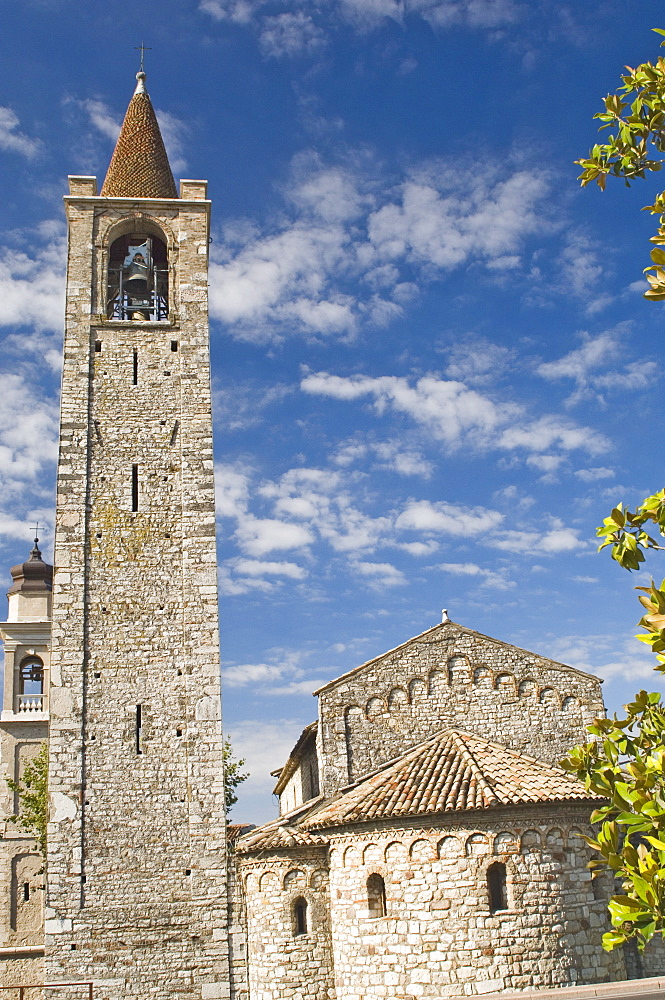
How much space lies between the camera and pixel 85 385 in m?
15.3

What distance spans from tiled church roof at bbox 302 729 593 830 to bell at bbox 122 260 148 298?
10.5m

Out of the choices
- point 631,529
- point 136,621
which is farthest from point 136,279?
point 631,529

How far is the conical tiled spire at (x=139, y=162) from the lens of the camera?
17.6m

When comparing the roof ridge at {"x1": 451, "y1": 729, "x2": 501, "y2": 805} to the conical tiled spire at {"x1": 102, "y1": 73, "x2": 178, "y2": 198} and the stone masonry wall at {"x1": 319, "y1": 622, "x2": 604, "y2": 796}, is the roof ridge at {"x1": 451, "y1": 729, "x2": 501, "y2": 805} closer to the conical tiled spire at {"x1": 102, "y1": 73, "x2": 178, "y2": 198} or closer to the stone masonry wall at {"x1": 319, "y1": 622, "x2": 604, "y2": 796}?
the stone masonry wall at {"x1": 319, "y1": 622, "x2": 604, "y2": 796}

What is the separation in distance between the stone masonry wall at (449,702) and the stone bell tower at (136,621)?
2341mm

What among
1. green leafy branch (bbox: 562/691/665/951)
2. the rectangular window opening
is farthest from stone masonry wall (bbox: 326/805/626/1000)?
green leafy branch (bbox: 562/691/665/951)

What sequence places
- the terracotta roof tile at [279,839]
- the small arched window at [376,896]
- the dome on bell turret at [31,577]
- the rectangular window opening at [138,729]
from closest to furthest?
the small arched window at [376,896], the terracotta roof tile at [279,839], the rectangular window opening at [138,729], the dome on bell turret at [31,577]

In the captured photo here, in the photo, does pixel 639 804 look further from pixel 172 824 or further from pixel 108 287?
pixel 108 287

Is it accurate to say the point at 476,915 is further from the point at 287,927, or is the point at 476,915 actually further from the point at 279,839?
the point at 279,839

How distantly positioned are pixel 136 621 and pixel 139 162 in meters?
10.3

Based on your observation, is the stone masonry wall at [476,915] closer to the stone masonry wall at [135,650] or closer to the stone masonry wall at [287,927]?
the stone masonry wall at [287,927]

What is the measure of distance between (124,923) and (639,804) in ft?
35.8

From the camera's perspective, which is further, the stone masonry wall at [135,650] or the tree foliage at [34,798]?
the tree foliage at [34,798]

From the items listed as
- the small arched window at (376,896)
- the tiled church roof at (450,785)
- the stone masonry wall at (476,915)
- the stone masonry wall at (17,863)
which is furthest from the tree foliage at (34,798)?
the stone masonry wall at (476,915)
